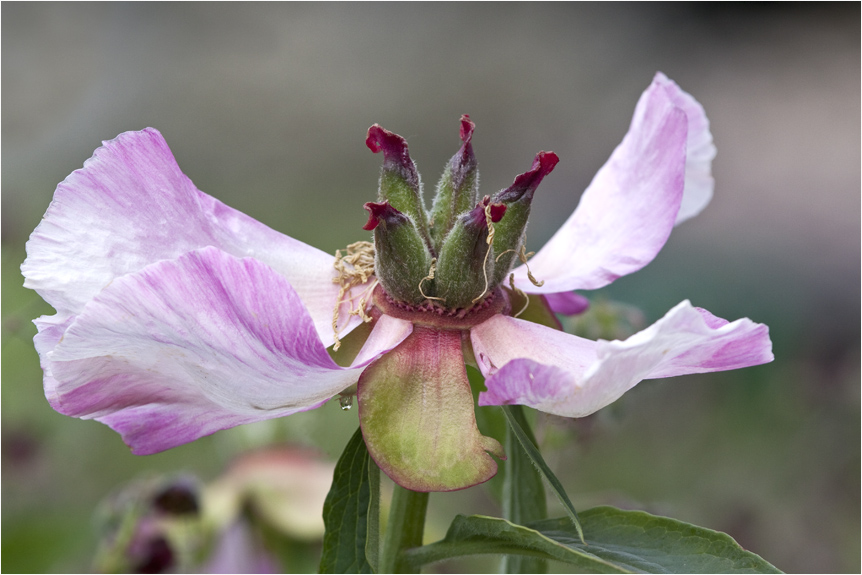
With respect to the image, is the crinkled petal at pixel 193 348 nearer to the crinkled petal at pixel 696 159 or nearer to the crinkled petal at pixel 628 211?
the crinkled petal at pixel 628 211

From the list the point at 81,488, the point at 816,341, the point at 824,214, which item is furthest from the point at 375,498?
the point at 824,214

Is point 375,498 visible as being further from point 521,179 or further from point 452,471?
point 521,179

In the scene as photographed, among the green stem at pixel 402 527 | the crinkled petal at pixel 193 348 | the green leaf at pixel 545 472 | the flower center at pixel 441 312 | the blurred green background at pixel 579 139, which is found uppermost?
the blurred green background at pixel 579 139

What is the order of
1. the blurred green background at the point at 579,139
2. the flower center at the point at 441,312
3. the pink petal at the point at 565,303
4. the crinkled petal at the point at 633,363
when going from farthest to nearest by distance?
the blurred green background at the point at 579,139 < the pink petal at the point at 565,303 < the flower center at the point at 441,312 < the crinkled petal at the point at 633,363

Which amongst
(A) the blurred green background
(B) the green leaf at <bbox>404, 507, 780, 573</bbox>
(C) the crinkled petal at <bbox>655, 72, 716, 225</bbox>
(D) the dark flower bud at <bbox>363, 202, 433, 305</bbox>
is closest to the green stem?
(B) the green leaf at <bbox>404, 507, 780, 573</bbox>

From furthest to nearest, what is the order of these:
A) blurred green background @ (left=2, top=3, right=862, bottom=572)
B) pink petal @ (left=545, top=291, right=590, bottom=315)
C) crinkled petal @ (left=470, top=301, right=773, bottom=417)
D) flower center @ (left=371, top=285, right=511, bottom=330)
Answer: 1. blurred green background @ (left=2, top=3, right=862, bottom=572)
2. pink petal @ (left=545, top=291, right=590, bottom=315)
3. flower center @ (left=371, top=285, right=511, bottom=330)
4. crinkled petal @ (left=470, top=301, right=773, bottom=417)

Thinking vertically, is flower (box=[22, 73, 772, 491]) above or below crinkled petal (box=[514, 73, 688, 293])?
below

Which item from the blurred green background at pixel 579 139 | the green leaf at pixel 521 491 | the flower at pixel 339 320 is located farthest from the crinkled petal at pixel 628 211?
the blurred green background at pixel 579 139

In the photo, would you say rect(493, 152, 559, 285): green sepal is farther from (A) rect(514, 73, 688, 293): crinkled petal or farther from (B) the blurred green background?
(B) the blurred green background
